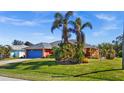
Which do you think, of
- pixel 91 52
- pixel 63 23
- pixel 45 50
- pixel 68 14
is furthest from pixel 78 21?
pixel 45 50

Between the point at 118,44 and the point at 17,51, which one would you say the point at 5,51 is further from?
the point at 118,44

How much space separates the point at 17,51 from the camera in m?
18.8

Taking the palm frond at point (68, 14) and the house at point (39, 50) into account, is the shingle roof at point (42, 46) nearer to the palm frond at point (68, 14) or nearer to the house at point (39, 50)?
the house at point (39, 50)

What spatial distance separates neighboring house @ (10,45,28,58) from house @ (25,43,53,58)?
0.22m

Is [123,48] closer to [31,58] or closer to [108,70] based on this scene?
[108,70]

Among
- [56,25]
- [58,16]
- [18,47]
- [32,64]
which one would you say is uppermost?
[58,16]

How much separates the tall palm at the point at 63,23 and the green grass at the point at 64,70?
3.85 ft

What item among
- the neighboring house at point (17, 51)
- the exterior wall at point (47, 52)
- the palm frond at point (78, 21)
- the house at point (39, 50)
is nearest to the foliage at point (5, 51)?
the neighboring house at point (17, 51)

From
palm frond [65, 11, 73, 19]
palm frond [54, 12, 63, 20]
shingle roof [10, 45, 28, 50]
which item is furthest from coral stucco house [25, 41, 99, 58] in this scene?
palm frond [65, 11, 73, 19]

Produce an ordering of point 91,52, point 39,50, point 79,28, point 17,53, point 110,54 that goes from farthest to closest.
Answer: point 17,53 < point 39,50 < point 110,54 < point 91,52 < point 79,28

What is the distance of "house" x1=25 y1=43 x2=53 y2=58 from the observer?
18031mm

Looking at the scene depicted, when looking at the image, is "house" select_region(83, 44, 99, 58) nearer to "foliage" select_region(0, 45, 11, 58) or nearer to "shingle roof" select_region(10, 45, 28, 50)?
"shingle roof" select_region(10, 45, 28, 50)

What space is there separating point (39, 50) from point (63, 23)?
146cm
